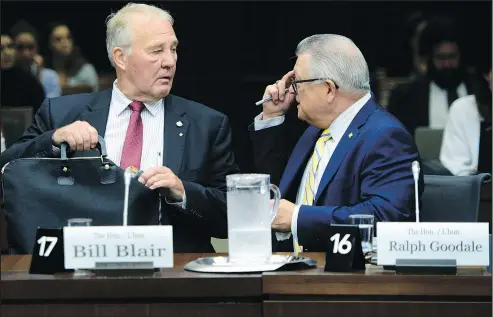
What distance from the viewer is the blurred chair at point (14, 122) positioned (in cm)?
674

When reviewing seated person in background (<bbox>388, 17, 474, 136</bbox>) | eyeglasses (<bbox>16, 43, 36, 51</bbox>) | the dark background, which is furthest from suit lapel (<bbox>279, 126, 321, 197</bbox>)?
the dark background

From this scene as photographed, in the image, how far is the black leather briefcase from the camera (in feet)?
11.2

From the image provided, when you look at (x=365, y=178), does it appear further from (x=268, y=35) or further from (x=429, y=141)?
(x=268, y=35)

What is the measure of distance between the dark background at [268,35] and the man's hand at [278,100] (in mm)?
5561

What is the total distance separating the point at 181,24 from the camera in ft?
33.1

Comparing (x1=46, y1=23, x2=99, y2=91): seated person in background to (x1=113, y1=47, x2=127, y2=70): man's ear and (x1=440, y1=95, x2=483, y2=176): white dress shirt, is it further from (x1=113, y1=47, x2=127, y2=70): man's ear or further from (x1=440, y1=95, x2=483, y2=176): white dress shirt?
(x1=113, y1=47, x2=127, y2=70): man's ear

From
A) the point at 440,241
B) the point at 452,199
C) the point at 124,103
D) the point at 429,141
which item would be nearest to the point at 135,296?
the point at 440,241

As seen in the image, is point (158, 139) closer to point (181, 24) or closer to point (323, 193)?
point (323, 193)

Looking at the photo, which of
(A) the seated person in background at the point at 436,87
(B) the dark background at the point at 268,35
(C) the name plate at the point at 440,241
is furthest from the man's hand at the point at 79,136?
(B) the dark background at the point at 268,35

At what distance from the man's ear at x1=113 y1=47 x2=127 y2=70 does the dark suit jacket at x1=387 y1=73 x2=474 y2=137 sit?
3834 mm

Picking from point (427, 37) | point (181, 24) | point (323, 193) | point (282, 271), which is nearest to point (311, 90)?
point (323, 193)

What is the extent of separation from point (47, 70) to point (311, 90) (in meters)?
5.96

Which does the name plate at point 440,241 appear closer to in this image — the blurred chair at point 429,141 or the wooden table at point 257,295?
the wooden table at point 257,295

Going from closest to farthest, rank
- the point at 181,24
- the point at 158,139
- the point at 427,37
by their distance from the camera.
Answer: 1. the point at 158,139
2. the point at 427,37
3. the point at 181,24
